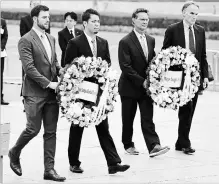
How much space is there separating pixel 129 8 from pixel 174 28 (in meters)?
30.8

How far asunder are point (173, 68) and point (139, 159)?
4.13 feet

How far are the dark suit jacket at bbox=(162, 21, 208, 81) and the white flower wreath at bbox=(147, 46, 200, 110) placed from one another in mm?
348

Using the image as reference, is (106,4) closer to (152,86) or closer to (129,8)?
(129,8)

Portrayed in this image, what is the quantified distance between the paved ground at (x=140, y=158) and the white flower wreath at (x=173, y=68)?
2.49ft

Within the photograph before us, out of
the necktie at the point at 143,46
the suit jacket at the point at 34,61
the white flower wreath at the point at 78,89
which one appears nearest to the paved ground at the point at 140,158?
the white flower wreath at the point at 78,89

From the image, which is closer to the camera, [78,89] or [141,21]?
[78,89]

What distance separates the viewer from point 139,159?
10.4m

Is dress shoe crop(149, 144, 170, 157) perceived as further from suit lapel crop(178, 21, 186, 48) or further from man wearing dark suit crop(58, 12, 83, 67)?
man wearing dark suit crop(58, 12, 83, 67)

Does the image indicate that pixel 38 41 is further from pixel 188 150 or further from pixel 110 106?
pixel 188 150

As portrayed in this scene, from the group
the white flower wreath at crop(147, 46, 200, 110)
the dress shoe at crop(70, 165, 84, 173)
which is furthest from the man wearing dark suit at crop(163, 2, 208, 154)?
the dress shoe at crop(70, 165, 84, 173)

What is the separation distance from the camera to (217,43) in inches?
1142

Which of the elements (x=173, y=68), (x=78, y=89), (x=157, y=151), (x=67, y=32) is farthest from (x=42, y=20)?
(x=67, y=32)

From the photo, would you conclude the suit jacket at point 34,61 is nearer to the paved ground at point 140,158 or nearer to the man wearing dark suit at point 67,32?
the paved ground at point 140,158

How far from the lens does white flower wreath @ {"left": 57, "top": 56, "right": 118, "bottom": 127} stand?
29.1 feet
